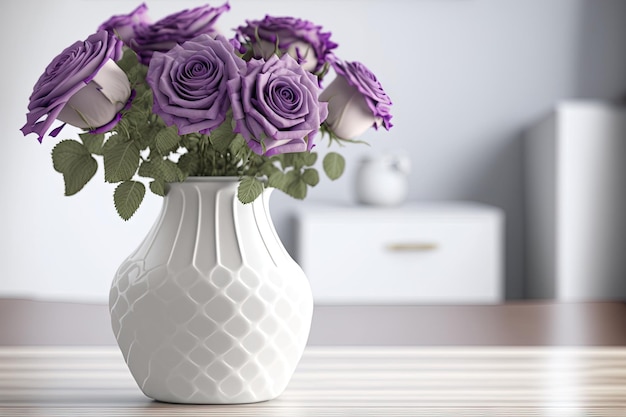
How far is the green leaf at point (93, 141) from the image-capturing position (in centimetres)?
72

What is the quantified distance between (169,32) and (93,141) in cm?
14

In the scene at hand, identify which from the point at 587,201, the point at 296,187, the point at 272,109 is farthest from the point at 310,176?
the point at 587,201

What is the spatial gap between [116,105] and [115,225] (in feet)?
6.71

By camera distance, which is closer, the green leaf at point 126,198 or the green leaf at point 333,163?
the green leaf at point 126,198

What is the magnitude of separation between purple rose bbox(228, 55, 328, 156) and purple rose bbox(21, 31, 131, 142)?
3.9 inches

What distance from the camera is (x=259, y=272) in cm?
73

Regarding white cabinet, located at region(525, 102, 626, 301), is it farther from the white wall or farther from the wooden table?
the wooden table

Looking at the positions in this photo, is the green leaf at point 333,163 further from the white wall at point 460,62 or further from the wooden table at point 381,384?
the white wall at point 460,62

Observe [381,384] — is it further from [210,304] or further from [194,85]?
[194,85]

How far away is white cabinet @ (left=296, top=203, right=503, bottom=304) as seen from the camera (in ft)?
10.4

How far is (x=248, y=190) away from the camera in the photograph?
727 mm

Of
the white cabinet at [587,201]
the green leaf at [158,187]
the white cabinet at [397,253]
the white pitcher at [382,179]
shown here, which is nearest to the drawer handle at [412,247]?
the white cabinet at [397,253]

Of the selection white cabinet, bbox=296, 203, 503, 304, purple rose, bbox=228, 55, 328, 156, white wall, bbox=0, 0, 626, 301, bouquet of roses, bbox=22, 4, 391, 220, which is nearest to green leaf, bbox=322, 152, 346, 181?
bouquet of roses, bbox=22, 4, 391, 220

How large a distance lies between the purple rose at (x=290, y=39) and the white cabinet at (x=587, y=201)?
Result: 97.5 inches
